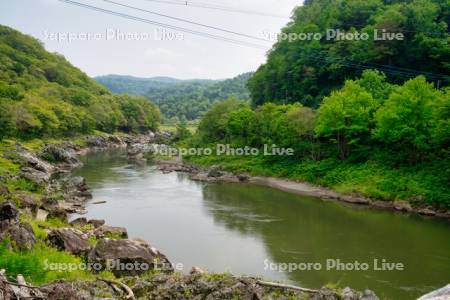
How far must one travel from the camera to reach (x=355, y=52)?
65.4 meters

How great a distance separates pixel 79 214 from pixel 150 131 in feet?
315

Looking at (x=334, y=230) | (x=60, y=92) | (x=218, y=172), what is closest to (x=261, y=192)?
(x=218, y=172)

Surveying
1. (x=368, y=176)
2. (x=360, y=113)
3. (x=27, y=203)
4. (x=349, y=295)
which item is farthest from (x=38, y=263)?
(x=360, y=113)

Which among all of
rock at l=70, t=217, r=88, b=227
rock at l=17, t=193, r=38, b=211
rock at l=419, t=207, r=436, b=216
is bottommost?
rock at l=419, t=207, r=436, b=216

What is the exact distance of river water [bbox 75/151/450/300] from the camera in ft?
74.1

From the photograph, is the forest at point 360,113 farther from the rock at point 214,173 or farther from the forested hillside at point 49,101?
the forested hillside at point 49,101

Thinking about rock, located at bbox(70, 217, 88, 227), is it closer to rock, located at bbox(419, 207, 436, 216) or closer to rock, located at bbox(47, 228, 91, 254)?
rock, located at bbox(47, 228, 91, 254)

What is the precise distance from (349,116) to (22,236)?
36440 mm

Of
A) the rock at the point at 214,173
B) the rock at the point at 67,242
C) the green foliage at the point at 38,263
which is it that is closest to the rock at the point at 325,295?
the green foliage at the point at 38,263

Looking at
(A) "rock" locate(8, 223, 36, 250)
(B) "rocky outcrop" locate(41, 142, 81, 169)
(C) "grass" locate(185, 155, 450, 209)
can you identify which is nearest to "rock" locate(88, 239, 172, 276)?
(A) "rock" locate(8, 223, 36, 250)

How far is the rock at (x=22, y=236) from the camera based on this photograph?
16844 mm

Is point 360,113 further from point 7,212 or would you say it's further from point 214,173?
point 7,212

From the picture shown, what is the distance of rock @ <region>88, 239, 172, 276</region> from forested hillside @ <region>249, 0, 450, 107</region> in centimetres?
4692

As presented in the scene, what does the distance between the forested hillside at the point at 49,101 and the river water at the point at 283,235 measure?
29.3 metres
